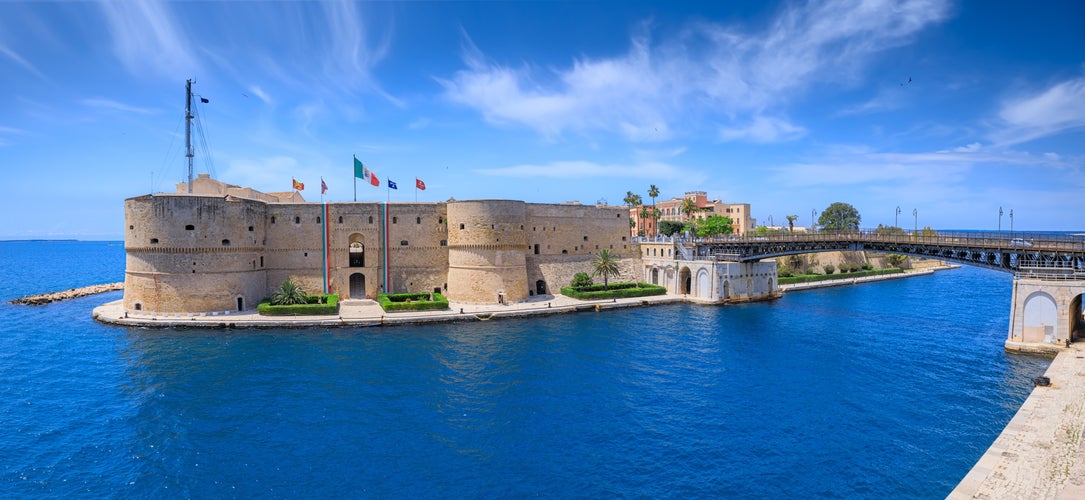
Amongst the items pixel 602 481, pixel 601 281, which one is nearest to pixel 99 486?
pixel 602 481

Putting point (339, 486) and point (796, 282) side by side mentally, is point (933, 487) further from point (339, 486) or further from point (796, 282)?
point (796, 282)

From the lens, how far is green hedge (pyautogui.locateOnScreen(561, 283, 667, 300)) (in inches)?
1864

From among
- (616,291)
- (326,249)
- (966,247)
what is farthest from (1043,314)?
(326,249)

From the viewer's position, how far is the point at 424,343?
1313 inches

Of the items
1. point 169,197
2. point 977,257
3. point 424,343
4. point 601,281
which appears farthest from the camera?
point 601,281

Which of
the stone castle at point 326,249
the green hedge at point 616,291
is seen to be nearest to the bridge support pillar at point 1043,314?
the green hedge at point 616,291

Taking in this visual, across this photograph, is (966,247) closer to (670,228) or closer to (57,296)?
(670,228)

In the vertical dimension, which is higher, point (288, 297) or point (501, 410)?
point (288, 297)

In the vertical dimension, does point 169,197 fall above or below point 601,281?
above

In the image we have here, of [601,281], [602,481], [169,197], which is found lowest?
[602,481]

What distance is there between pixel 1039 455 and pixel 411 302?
35335 mm

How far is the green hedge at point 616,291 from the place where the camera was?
47.3m

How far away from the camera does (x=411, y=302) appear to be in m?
41.6

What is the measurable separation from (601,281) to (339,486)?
40173 millimetres
